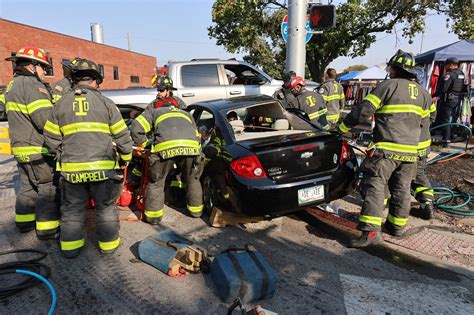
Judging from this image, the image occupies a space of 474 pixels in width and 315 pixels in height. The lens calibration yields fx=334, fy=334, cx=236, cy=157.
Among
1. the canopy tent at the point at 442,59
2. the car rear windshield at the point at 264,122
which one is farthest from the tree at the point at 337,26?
the car rear windshield at the point at 264,122

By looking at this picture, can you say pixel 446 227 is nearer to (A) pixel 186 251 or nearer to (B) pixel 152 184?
(A) pixel 186 251

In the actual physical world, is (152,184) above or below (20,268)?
above

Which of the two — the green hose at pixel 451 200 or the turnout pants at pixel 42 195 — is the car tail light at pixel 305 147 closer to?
the green hose at pixel 451 200

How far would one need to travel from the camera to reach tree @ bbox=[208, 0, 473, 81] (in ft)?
50.9

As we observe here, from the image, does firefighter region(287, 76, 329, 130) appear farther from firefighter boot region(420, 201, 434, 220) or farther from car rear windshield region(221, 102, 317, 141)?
firefighter boot region(420, 201, 434, 220)

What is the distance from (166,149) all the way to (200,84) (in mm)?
3856

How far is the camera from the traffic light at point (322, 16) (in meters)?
5.99

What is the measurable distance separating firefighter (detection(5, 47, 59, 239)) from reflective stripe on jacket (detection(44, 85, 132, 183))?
21.8 inches

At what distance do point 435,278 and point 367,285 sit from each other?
658 mm

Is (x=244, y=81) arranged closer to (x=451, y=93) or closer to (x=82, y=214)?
(x=451, y=93)

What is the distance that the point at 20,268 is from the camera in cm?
307

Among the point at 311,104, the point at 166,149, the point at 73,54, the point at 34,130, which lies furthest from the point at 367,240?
the point at 73,54

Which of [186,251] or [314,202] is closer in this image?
[186,251]

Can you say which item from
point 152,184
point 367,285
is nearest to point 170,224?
point 152,184
